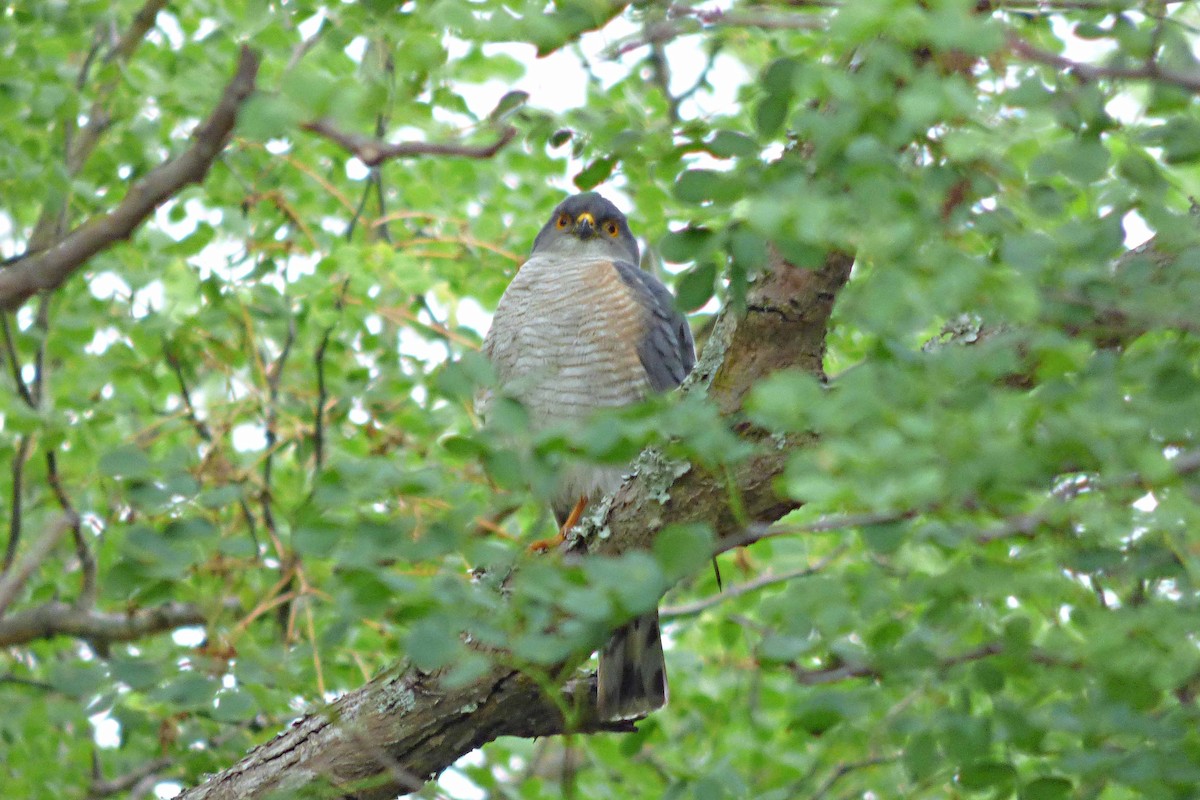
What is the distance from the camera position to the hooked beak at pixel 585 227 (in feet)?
16.8

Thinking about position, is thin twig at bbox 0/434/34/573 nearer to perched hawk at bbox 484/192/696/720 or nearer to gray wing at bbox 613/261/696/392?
perched hawk at bbox 484/192/696/720

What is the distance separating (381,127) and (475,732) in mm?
2210

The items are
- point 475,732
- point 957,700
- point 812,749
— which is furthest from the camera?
point 812,749

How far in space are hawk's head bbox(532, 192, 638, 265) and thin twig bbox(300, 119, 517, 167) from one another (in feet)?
8.49

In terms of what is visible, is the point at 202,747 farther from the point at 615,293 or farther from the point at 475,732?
the point at 615,293

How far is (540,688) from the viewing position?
2902mm

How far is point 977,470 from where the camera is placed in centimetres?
152

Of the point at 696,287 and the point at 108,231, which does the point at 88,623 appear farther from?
the point at 696,287

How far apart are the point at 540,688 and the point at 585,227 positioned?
102 inches

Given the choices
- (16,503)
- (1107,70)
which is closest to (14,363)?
(16,503)

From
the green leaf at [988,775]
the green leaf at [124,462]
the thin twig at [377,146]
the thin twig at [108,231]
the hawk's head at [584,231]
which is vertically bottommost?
the hawk's head at [584,231]

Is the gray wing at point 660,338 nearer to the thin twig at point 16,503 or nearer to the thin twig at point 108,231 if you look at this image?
the thin twig at point 108,231

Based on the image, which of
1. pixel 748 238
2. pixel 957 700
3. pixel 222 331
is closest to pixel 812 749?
pixel 222 331

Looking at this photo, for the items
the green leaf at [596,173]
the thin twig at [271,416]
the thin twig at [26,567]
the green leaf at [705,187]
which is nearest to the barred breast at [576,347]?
the thin twig at [271,416]
